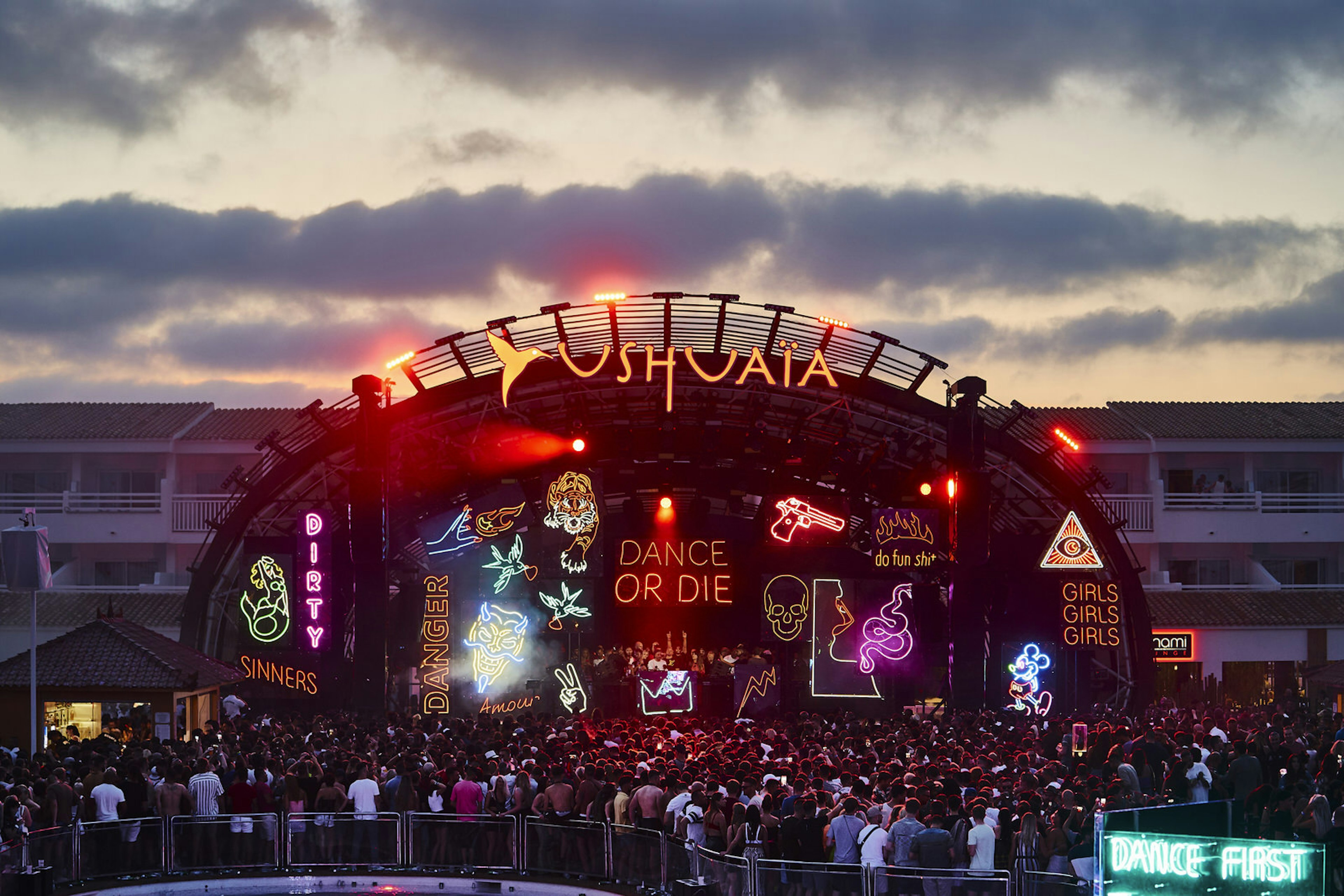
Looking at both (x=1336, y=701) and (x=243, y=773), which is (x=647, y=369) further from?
(x=1336, y=701)

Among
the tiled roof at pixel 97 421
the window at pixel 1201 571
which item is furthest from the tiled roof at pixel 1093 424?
the tiled roof at pixel 97 421

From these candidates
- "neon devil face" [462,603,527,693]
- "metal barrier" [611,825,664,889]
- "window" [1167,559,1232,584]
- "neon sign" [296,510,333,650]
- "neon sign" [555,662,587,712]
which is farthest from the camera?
"window" [1167,559,1232,584]

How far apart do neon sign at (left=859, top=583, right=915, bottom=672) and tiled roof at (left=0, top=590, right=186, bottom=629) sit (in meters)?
19.8

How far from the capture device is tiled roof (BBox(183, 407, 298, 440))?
48469 mm

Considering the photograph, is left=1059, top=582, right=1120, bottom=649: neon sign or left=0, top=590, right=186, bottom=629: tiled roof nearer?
left=1059, top=582, right=1120, bottom=649: neon sign

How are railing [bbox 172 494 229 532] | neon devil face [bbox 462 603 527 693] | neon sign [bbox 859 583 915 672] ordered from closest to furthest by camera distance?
neon devil face [bbox 462 603 527 693] < neon sign [bbox 859 583 915 672] < railing [bbox 172 494 229 532]

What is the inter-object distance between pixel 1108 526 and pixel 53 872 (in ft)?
76.7

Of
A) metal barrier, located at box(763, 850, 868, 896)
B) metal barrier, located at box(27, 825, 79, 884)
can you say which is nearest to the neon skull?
metal barrier, located at box(27, 825, 79, 884)

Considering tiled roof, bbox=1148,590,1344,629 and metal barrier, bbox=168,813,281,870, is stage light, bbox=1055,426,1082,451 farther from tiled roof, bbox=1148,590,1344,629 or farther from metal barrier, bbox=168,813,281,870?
metal barrier, bbox=168,813,281,870

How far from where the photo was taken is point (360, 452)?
3167cm

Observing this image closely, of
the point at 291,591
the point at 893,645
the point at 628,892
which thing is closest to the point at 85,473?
the point at 291,591

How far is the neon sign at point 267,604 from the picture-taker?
32531 mm

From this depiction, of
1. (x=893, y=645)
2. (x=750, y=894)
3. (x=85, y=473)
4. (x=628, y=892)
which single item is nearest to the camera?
(x=750, y=894)

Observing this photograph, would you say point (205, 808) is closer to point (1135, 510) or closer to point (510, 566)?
point (510, 566)
